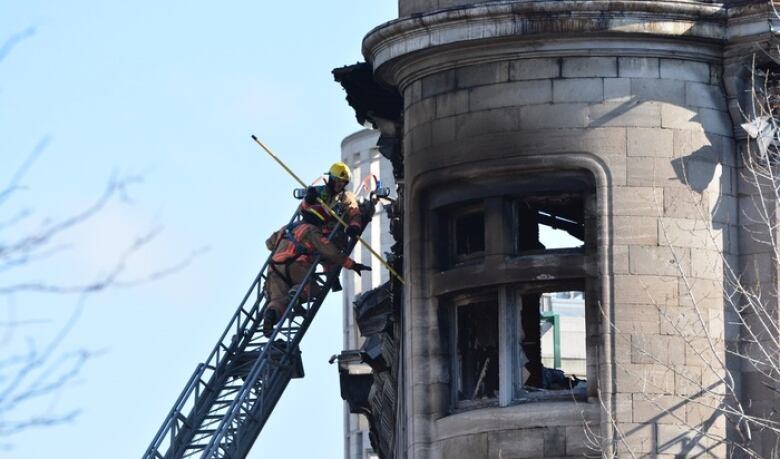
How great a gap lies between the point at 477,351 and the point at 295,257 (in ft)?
36.5

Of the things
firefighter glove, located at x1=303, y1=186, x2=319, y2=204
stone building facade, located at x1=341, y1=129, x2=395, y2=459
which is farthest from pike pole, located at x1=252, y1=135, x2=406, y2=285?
stone building facade, located at x1=341, y1=129, x2=395, y2=459

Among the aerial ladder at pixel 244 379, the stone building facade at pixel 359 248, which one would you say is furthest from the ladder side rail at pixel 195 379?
the stone building facade at pixel 359 248

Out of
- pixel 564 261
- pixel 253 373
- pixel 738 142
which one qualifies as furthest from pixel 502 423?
pixel 253 373

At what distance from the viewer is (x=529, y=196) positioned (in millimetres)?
36531

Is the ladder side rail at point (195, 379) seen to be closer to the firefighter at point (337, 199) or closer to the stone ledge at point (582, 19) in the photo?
the firefighter at point (337, 199)

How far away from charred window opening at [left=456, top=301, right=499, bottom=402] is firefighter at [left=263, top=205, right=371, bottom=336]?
8.74m

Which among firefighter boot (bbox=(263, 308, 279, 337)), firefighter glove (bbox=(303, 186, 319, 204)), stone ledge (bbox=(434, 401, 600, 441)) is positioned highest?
firefighter glove (bbox=(303, 186, 319, 204))

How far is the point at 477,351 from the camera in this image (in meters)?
37.1

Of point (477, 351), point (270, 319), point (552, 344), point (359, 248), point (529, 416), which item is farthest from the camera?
point (359, 248)

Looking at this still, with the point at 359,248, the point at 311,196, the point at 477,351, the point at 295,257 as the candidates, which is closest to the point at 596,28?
the point at 477,351

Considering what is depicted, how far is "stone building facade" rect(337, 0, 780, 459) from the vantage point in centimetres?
3578

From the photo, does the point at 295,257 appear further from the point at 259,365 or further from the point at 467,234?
the point at 467,234

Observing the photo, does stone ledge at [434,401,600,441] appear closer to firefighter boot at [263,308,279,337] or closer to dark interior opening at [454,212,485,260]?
dark interior opening at [454,212,485,260]

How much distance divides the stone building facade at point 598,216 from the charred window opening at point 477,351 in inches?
1.0
